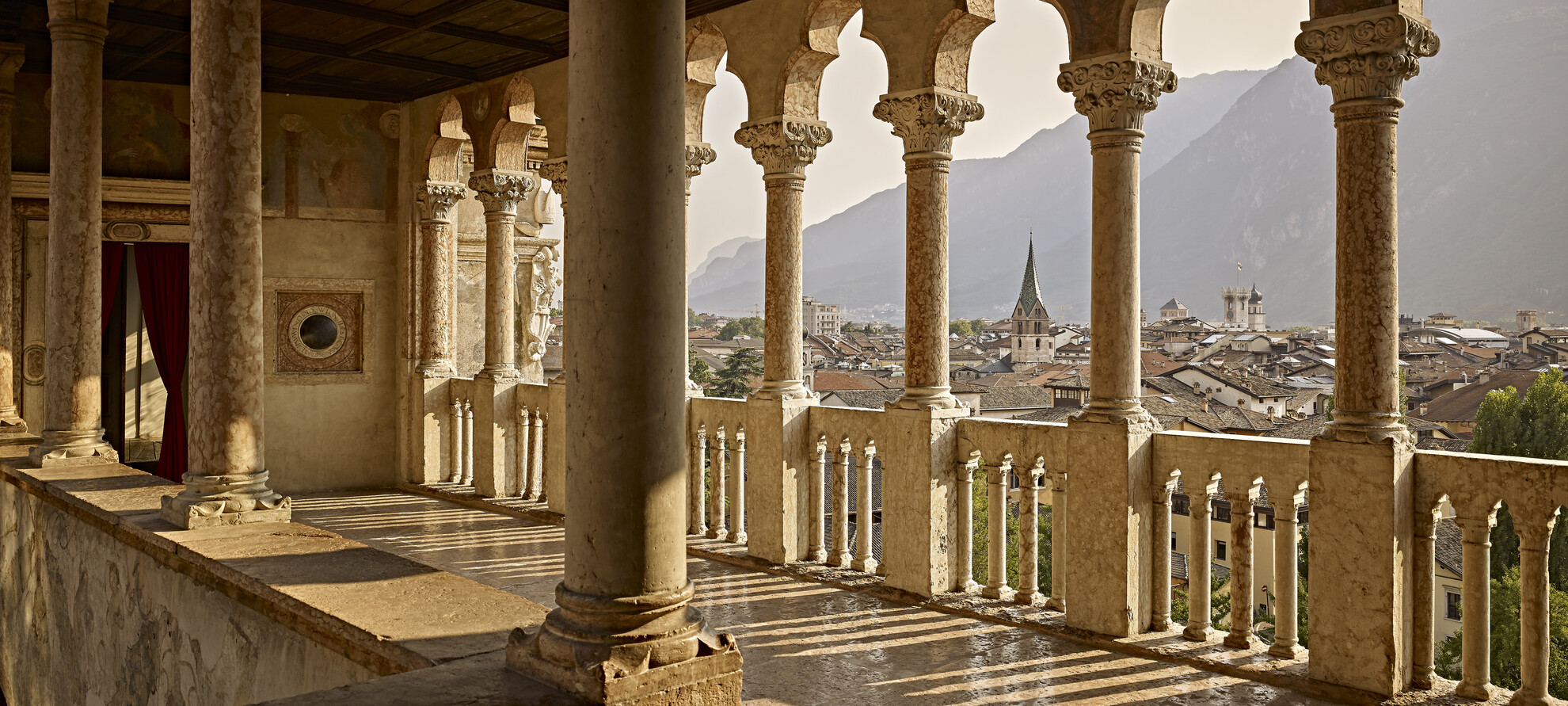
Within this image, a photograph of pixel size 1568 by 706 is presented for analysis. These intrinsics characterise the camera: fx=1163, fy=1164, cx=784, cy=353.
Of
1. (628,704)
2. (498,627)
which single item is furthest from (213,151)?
(628,704)

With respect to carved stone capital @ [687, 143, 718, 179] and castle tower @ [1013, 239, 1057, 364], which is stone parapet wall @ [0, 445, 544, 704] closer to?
carved stone capital @ [687, 143, 718, 179]

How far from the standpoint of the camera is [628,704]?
292 centimetres

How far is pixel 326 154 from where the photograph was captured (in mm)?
12375

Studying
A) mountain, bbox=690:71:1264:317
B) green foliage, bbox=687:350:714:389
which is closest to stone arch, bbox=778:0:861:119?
green foliage, bbox=687:350:714:389

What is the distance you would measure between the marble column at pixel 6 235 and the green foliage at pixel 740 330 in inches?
2617

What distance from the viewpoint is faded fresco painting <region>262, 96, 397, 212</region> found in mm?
12109

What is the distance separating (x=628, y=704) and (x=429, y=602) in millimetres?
1332

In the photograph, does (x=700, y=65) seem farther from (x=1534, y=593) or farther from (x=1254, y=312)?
(x=1254, y=312)

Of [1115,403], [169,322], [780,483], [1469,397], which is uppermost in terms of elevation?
[169,322]

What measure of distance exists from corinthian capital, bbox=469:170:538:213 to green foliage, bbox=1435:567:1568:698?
21647mm

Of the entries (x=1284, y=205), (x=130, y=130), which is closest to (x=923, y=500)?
(x=130, y=130)

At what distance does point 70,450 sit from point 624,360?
6.74 metres

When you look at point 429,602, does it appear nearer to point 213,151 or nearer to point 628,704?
point 628,704

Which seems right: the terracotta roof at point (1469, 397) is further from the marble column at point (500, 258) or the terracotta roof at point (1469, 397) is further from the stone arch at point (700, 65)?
the stone arch at point (700, 65)
